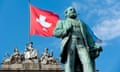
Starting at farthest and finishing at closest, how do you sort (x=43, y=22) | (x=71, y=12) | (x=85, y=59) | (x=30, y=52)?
(x=30, y=52) → (x=43, y=22) → (x=71, y=12) → (x=85, y=59)

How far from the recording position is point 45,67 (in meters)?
63.8

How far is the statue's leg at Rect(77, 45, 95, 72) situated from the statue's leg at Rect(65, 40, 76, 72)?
17cm

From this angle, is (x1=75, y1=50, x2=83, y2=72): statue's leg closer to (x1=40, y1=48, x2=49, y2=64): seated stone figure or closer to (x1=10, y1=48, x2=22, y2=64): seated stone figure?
A: (x1=10, y1=48, x2=22, y2=64): seated stone figure

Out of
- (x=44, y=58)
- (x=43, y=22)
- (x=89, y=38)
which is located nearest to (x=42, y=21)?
(x=43, y=22)

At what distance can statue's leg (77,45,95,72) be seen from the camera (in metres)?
12.8

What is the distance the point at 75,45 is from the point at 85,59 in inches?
18.9

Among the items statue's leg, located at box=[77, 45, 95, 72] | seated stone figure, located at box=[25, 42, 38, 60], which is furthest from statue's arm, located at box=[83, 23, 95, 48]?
seated stone figure, located at box=[25, 42, 38, 60]

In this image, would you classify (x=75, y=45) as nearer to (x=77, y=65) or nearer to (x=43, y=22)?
(x=77, y=65)

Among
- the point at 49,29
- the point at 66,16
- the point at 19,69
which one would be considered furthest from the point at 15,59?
the point at 66,16

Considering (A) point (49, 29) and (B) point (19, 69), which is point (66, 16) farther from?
(B) point (19, 69)

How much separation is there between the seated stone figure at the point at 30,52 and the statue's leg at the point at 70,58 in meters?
46.5

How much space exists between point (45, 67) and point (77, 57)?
5084cm

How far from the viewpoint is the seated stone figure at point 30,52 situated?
196 ft

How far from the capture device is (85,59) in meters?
12.8
